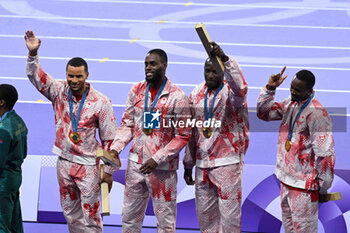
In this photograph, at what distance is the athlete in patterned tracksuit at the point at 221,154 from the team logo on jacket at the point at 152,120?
34cm

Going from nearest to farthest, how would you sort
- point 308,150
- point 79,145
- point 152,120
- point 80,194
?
point 308,150 < point 152,120 < point 79,145 < point 80,194

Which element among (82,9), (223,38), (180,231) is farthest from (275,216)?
(82,9)

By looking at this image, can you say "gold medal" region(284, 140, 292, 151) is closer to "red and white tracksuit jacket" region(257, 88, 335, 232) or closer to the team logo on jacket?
"red and white tracksuit jacket" region(257, 88, 335, 232)

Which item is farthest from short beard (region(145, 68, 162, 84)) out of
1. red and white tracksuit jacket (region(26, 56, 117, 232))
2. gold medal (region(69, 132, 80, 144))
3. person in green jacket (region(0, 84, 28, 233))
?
person in green jacket (region(0, 84, 28, 233))

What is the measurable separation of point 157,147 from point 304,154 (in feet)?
4.03

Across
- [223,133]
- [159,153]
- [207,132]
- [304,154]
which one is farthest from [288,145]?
[159,153]

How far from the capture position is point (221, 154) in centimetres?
632

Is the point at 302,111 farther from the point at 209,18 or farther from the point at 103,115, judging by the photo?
the point at 209,18

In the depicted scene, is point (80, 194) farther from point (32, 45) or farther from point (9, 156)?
point (32, 45)

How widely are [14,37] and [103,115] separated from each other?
814cm

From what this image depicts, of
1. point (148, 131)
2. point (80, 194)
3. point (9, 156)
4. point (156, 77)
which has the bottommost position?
point (80, 194)

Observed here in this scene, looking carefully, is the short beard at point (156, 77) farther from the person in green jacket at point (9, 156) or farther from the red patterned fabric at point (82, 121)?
the person in green jacket at point (9, 156)

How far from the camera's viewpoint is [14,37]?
14.1m

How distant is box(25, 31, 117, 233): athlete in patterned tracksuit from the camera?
21.1 ft
